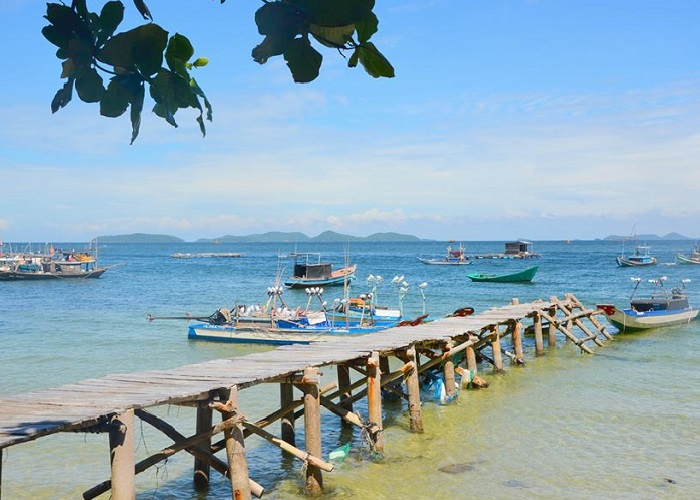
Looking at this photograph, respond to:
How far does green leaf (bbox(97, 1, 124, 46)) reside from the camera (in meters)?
1.68

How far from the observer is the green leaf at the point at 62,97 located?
183cm

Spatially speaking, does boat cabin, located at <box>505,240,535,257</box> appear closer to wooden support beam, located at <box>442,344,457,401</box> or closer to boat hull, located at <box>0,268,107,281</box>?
boat hull, located at <box>0,268,107,281</box>

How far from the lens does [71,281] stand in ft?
197

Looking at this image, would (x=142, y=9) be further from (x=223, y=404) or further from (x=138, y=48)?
(x=223, y=404)

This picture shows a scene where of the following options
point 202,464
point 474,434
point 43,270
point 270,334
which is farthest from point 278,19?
point 43,270

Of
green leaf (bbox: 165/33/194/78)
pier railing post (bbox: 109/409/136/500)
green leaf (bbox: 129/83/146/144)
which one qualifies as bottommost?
pier railing post (bbox: 109/409/136/500)

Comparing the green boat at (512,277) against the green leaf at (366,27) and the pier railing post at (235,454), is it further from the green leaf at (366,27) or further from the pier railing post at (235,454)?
the green leaf at (366,27)

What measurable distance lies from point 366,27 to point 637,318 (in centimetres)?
2781

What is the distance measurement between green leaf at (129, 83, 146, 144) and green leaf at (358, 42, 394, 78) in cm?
61

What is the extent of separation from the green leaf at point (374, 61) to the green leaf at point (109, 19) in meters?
0.62

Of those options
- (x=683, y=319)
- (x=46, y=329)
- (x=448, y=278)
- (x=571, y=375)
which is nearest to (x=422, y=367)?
(x=571, y=375)

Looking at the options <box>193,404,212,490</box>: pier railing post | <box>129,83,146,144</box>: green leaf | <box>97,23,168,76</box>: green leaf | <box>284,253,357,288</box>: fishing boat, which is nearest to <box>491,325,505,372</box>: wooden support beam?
<box>193,404,212,490</box>: pier railing post

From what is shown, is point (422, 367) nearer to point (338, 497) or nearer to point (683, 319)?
point (338, 497)

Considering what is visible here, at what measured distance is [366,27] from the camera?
1.62 m
